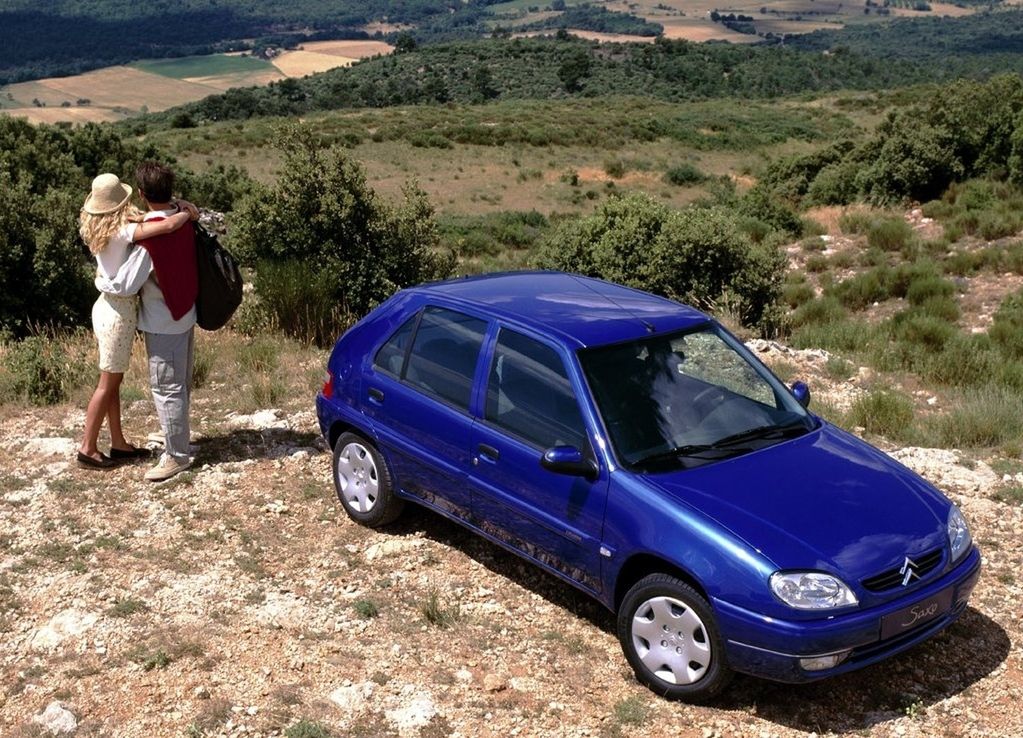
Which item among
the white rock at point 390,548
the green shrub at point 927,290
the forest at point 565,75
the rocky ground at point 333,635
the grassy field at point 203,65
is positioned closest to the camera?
the rocky ground at point 333,635

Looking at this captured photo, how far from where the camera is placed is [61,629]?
16.6 feet

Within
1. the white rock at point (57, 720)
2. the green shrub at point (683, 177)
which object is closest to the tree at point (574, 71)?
the green shrub at point (683, 177)

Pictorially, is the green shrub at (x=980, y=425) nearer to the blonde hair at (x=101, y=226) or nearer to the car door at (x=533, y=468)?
the car door at (x=533, y=468)

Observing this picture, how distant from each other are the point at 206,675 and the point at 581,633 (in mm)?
1736

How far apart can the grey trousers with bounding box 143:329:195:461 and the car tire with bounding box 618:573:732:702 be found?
135 inches

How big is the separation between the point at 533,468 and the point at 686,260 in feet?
27.0

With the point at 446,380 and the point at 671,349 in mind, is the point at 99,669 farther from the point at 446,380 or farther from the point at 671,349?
the point at 671,349

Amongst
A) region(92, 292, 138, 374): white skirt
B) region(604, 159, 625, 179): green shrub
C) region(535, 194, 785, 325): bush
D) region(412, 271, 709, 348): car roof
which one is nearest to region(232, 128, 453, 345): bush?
region(535, 194, 785, 325): bush

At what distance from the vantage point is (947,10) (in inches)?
7761

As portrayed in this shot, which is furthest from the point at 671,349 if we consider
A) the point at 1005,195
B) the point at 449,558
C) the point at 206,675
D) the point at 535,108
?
the point at 535,108

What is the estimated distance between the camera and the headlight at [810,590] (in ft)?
13.4

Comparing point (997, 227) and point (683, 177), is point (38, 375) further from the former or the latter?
point (683, 177)

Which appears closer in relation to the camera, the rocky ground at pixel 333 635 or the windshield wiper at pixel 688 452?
the rocky ground at pixel 333 635

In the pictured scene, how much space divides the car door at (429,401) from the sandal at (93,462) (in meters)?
2.22
